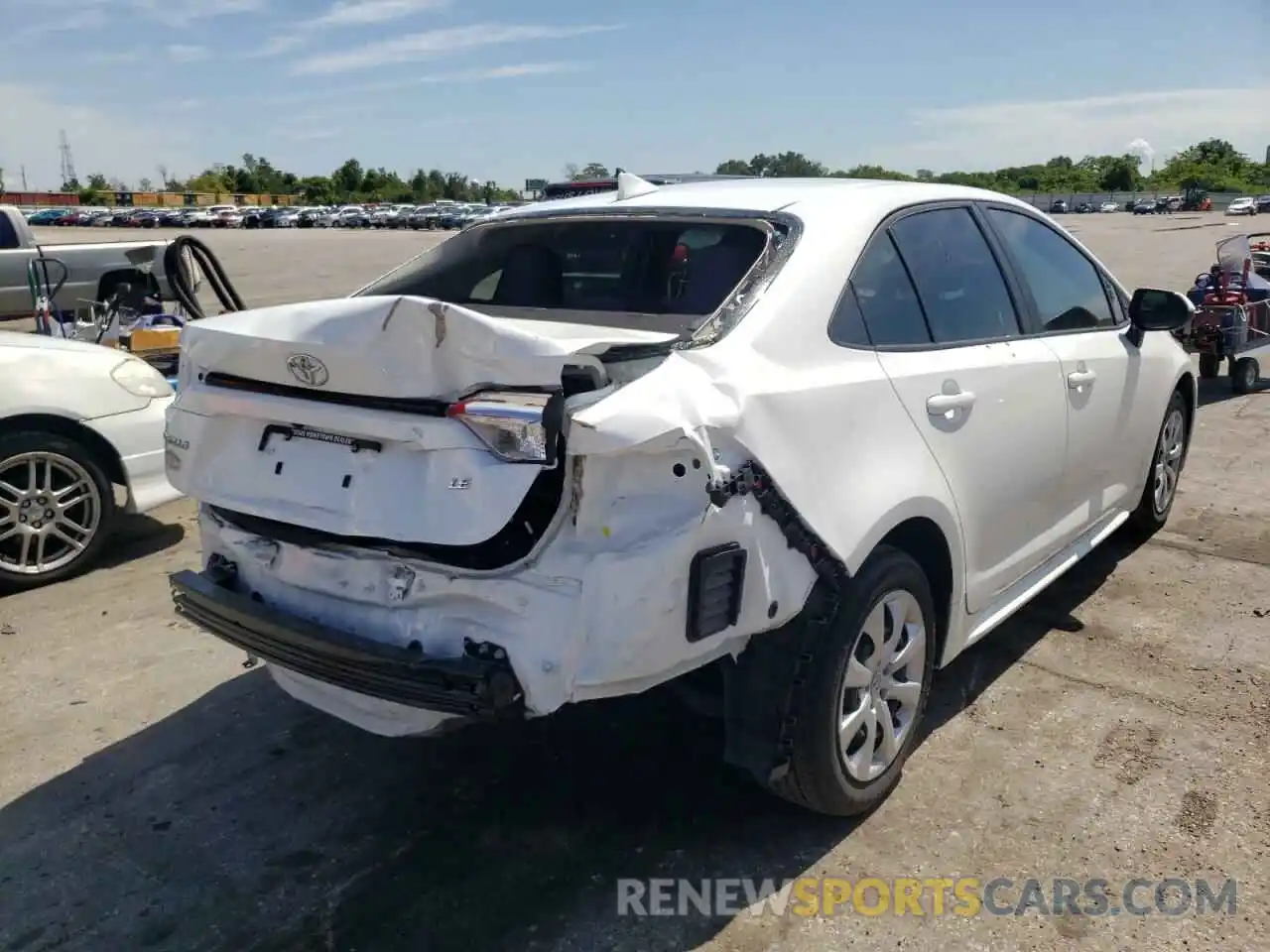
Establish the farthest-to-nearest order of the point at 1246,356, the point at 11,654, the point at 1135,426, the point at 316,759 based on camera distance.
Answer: the point at 1246,356, the point at 1135,426, the point at 11,654, the point at 316,759

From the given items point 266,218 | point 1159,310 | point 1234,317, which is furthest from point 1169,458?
point 266,218

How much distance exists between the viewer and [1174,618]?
15.0 ft

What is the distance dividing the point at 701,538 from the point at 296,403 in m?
1.13

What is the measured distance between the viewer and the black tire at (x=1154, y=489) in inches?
205

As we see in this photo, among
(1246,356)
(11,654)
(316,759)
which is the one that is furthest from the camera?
(1246,356)

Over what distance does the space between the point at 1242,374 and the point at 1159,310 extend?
6.18 m

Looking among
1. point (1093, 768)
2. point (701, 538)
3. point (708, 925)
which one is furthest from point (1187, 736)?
point (701, 538)

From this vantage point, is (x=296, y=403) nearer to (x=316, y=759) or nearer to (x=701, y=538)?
(x=701, y=538)

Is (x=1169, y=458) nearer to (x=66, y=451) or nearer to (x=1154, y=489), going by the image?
(x=1154, y=489)

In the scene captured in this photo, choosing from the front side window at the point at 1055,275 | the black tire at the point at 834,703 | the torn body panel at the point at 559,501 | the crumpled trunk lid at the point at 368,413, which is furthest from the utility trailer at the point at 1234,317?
the crumpled trunk lid at the point at 368,413

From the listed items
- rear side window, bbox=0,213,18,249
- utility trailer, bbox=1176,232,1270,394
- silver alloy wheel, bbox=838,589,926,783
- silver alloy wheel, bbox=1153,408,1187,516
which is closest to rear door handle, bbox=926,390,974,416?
silver alloy wheel, bbox=838,589,926,783

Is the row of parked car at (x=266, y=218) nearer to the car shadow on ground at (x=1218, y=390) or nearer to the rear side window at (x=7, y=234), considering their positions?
the rear side window at (x=7, y=234)

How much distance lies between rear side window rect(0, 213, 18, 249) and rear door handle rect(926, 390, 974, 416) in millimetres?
→ 13478

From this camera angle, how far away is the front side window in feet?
13.2
